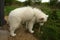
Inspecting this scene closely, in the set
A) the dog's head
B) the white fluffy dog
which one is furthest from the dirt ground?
the dog's head

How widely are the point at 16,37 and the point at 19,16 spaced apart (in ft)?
2.06

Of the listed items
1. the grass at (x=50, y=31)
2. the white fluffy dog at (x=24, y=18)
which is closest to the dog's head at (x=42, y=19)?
the white fluffy dog at (x=24, y=18)

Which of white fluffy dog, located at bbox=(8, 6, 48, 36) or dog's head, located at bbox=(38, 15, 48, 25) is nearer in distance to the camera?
white fluffy dog, located at bbox=(8, 6, 48, 36)

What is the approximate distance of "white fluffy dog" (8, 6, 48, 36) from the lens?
228 inches

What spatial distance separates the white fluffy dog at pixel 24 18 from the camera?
5789 mm

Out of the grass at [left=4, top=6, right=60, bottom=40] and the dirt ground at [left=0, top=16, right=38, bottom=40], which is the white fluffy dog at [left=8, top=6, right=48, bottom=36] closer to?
the dirt ground at [left=0, top=16, right=38, bottom=40]

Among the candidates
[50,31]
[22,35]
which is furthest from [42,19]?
[22,35]

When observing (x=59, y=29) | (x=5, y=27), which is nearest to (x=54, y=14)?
(x=59, y=29)

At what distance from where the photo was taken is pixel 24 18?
602cm

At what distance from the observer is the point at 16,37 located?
6.07m

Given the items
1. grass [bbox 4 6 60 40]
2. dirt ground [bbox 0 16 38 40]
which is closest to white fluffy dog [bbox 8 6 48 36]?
dirt ground [bbox 0 16 38 40]

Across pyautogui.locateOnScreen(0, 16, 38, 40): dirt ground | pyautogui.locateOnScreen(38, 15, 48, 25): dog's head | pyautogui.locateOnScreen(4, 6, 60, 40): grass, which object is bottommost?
pyautogui.locateOnScreen(0, 16, 38, 40): dirt ground

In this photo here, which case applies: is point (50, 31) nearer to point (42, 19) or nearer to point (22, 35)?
point (42, 19)

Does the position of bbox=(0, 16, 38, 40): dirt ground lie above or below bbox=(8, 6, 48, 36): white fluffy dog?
below
